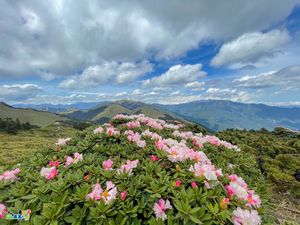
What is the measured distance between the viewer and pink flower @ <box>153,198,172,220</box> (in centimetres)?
242

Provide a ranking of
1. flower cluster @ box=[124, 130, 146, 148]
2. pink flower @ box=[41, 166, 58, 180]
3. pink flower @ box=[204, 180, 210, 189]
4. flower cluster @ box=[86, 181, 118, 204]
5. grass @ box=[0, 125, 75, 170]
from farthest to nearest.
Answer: grass @ box=[0, 125, 75, 170] → flower cluster @ box=[124, 130, 146, 148] → pink flower @ box=[41, 166, 58, 180] → pink flower @ box=[204, 180, 210, 189] → flower cluster @ box=[86, 181, 118, 204]

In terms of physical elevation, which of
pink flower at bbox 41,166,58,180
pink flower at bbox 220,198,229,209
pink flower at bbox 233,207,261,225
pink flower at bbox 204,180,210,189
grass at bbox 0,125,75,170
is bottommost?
grass at bbox 0,125,75,170

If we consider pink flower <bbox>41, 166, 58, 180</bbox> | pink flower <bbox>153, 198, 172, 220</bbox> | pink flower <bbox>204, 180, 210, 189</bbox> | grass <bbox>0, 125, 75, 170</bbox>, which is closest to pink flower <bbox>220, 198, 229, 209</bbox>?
pink flower <bbox>204, 180, 210, 189</bbox>

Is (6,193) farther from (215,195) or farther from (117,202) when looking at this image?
(215,195)

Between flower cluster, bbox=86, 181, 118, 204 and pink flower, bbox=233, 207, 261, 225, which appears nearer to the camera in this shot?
pink flower, bbox=233, 207, 261, 225

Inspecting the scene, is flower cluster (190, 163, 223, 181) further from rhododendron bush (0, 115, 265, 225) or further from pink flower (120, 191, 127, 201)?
pink flower (120, 191, 127, 201)

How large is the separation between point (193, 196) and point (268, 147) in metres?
10.1

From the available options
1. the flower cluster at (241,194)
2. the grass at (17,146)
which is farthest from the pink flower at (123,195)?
the grass at (17,146)

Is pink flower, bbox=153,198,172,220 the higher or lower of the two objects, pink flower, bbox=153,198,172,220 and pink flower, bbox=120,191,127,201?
the lower

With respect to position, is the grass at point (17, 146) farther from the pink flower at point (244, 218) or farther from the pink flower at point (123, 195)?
the pink flower at point (244, 218)

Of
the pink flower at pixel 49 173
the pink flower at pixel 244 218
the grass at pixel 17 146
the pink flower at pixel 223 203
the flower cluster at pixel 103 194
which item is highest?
the pink flower at pixel 49 173

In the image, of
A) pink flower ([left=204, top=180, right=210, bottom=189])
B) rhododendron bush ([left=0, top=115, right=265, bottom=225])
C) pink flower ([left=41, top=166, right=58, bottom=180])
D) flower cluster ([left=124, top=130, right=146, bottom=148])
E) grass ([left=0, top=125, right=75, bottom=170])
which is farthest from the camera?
grass ([left=0, top=125, right=75, bottom=170])

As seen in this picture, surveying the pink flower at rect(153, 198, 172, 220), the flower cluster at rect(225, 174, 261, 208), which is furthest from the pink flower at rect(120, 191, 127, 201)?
the flower cluster at rect(225, 174, 261, 208)

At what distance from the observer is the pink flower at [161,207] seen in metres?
2.42
